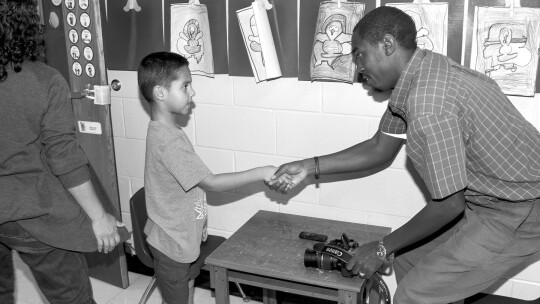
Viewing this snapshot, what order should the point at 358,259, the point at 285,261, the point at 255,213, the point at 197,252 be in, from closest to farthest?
1. the point at 358,259
2. the point at 285,261
3. the point at 197,252
4. the point at 255,213

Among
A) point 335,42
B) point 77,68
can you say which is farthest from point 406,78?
point 77,68

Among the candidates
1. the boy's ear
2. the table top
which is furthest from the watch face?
the boy's ear

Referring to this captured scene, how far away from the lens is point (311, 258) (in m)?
1.90

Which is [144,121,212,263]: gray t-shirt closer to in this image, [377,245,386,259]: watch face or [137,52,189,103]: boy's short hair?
[137,52,189,103]: boy's short hair

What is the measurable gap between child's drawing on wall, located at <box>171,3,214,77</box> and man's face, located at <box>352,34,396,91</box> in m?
0.90

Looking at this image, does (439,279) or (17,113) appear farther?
(439,279)

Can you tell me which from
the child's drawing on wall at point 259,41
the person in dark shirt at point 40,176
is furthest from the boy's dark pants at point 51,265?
the child's drawing on wall at point 259,41

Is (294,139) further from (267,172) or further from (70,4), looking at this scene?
(70,4)

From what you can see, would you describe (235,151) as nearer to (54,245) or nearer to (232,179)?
(232,179)

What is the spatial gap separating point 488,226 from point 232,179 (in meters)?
0.95

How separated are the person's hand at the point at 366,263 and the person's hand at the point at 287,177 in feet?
1.63

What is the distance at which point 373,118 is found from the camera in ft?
7.52

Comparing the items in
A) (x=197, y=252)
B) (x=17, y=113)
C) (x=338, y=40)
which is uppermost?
(x=338, y=40)

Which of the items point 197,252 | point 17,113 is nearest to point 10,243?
point 17,113
